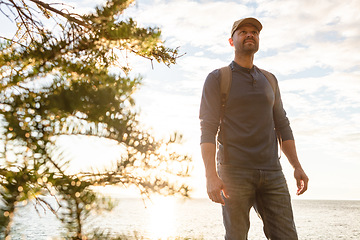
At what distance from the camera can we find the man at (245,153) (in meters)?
2.55

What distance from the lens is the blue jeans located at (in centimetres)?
255

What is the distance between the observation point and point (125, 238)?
2.40 metres

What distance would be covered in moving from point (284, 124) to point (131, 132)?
1.62 metres

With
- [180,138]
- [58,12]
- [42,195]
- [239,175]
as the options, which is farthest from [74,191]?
[58,12]

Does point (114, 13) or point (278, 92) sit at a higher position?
point (114, 13)

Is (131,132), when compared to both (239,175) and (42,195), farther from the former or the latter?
(239,175)

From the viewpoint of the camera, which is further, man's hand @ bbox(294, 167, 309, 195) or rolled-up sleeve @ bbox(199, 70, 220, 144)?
man's hand @ bbox(294, 167, 309, 195)

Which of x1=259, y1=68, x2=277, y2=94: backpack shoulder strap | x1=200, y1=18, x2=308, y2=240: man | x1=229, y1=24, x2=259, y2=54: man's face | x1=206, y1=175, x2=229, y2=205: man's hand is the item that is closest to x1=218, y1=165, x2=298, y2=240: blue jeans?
x1=200, y1=18, x2=308, y2=240: man

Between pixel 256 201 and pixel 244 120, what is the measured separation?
2.38 ft

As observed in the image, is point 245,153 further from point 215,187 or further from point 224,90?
point 224,90

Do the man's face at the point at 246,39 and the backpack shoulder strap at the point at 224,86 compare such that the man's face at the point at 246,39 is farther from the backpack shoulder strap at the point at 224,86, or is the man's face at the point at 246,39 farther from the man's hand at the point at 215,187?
the man's hand at the point at 215,187

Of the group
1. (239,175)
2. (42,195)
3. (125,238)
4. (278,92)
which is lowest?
(125,238)

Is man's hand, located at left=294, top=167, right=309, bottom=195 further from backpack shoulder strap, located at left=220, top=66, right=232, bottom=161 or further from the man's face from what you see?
the man's face

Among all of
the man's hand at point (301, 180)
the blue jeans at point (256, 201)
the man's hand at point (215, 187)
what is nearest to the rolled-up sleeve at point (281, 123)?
the man's hand at point (301, 180)
